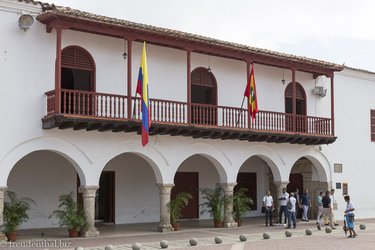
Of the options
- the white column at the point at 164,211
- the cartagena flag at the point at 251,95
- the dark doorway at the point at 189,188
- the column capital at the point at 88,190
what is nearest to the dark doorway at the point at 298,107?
the cartagena flag at the point at 251,95

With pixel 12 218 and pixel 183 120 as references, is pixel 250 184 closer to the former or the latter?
pixel 183 120

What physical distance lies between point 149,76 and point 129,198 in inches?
196

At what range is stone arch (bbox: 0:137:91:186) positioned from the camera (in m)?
16.2

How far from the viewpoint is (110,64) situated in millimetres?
18672

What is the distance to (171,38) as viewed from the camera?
18.7m

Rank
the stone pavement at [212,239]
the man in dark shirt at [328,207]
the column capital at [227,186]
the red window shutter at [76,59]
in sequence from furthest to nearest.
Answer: the column capital at [227,186] → the man in dark shirt at [328,207] → the red window shutter at [76,59] → the stone pavement at [212,239]

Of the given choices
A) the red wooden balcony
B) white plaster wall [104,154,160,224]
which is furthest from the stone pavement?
the red wooden balcony

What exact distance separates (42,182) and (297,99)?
10.9 m

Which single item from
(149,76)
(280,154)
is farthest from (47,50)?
(280,154)

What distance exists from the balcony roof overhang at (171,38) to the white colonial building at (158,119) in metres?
0.05

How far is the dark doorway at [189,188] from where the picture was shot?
23422 mm

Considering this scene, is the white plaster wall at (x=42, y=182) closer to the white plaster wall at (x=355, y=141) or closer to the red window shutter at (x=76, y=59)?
the red window shutter at (x=76, y=59)

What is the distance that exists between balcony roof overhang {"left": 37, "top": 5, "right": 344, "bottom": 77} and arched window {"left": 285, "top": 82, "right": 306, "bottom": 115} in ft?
3.75

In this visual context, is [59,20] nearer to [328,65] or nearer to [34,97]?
[34,97]
